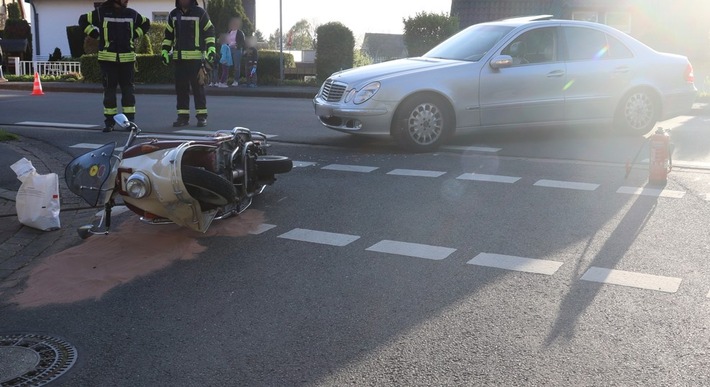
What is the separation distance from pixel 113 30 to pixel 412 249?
7823mm

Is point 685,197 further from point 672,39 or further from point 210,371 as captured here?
point 672,39

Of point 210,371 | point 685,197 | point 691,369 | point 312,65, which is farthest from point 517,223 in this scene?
point 312,65

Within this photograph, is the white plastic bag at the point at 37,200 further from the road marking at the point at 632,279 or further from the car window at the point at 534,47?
the car window at the point at 534,47

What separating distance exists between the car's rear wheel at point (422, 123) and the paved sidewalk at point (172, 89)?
12006mm

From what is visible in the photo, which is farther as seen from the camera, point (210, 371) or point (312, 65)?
point (312, 65)

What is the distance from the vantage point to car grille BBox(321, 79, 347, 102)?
36.0ft

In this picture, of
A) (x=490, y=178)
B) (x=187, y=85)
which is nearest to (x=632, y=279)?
(x=490, y=178)

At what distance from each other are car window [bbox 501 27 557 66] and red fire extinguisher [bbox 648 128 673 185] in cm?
304

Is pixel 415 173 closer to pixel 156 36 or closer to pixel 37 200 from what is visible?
pixel 37 200

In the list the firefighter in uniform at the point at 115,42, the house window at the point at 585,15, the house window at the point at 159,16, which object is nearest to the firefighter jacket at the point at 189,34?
the firefighter in uniform at the point at 115,42

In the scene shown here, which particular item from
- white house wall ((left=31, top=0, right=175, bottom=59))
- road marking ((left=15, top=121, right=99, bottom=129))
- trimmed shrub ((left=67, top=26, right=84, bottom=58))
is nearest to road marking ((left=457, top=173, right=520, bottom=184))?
road marking ((left=15, top=121, right=99, bottom=129))

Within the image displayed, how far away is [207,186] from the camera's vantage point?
245 inches

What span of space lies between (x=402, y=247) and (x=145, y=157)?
195cm

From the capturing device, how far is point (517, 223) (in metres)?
7.12
